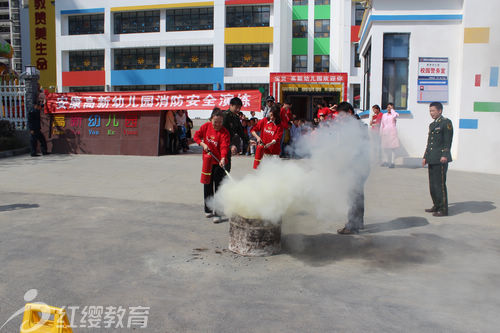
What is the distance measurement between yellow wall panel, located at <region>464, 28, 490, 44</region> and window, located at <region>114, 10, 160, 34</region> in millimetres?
30261

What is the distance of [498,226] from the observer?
6.00 meters

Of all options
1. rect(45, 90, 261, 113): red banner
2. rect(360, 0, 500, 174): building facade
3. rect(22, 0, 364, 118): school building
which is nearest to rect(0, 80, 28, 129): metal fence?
rect(45, 90, 261, 113): red banner

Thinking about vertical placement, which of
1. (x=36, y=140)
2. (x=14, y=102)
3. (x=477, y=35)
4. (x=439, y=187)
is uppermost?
(x=477, y=35)

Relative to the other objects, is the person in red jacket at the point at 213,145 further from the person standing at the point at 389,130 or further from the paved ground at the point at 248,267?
the person standing at the point at 389,130

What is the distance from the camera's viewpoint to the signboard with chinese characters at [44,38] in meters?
38.7

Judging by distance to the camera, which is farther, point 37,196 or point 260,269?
point 37,196

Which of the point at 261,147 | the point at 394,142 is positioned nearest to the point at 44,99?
the point at 261,147

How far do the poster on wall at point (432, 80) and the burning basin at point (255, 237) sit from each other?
28.6ft

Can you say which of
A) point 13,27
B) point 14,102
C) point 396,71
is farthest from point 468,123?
point 13,27

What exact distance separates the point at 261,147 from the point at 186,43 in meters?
30.3

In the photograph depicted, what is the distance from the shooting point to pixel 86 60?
38250mm

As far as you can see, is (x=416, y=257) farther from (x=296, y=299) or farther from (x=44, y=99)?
(x=44, y=99)

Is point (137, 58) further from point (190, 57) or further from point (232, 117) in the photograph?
point (232, 117)

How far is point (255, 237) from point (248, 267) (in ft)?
1.29
